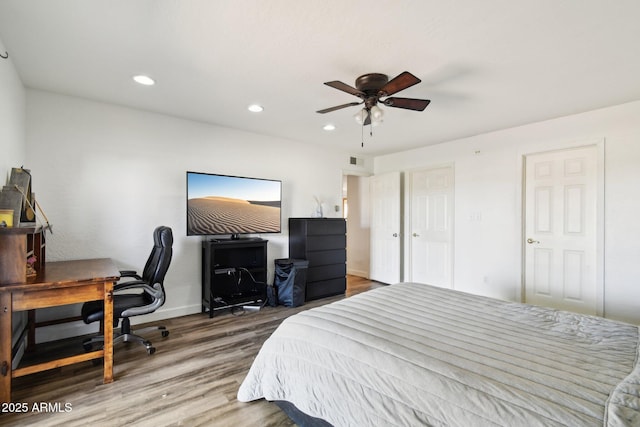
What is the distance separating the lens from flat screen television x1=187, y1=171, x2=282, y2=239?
11.0 feet

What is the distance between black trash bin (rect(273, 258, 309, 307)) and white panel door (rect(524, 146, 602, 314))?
290 centimetres

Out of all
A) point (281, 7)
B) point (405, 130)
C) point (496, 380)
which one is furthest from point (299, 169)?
point (496, 380)

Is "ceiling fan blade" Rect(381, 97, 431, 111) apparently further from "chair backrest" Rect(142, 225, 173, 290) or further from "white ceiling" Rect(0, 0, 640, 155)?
"chair backrest" Rect(142, 225, 173, 290)

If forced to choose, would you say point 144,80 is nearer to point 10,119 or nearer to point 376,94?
point 10,119

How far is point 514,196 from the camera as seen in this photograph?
370 centimetres

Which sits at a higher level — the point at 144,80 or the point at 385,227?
the point at 144,80

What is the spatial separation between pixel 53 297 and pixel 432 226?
14.9 feet

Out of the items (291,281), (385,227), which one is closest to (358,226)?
(385,227)

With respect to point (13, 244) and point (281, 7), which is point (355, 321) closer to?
point (281, 7)

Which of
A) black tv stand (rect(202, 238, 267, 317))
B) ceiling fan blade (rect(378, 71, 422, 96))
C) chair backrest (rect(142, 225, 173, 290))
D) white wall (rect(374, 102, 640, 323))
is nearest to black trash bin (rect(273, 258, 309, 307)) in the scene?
black tv stand (rect(202, 238, 267, 317))

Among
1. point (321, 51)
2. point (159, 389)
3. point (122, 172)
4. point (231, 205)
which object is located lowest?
point (159, 389)

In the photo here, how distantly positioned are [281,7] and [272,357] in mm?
2018

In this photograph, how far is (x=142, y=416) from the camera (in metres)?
1.72

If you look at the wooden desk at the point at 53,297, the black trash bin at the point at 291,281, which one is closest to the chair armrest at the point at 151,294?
the wooden desk at the point at 53,297
